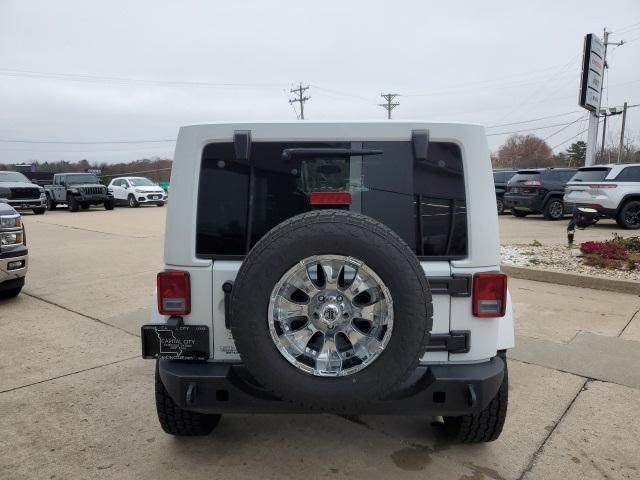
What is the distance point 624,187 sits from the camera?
43.0ft

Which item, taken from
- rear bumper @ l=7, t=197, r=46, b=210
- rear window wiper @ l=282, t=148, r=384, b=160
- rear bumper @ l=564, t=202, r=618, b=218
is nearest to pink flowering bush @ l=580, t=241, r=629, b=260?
rear bumper @ l=564, t=202, r=618, b=218

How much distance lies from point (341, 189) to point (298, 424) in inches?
63.2

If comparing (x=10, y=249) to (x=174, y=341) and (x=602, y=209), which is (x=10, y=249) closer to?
(x=174, y=341)

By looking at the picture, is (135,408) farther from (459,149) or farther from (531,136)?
(531,136)

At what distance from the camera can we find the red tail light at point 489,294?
2.46 metres

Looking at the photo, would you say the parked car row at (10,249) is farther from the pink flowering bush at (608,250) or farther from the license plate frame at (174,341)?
the pink flowering bush at (608,250)

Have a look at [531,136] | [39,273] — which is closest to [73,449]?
[39,273]

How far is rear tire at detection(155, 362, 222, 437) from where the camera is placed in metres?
2.80

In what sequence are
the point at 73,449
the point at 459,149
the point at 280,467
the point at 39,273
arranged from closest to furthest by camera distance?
the point at 459,149 → the point at 280,467 → the point at 73,449 → the point at 39,273

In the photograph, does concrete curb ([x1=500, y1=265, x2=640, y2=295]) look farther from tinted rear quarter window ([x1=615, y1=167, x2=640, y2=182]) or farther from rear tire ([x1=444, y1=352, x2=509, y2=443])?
tinted rear quarter window ([x1=615, y1=167, x2=640, y2=182])

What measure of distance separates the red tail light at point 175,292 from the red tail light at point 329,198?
764 millimetres

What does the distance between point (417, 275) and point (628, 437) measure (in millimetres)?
1983

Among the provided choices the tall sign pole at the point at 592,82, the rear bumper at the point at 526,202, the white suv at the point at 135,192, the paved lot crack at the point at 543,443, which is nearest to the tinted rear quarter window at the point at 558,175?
the rear bumper at the point at 526,202

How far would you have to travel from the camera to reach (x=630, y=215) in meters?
13.2
